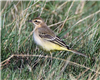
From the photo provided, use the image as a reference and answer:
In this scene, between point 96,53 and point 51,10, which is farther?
point 51,10

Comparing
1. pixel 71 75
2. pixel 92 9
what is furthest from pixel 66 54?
pixel 92 9

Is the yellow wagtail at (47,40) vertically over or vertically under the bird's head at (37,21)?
under

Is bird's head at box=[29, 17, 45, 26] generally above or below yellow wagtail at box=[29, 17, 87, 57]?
above

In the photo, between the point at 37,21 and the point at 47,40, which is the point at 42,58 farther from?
the point at 37,21

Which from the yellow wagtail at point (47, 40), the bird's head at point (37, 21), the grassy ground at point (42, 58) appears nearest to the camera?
the grassy ground at point (42, 58)

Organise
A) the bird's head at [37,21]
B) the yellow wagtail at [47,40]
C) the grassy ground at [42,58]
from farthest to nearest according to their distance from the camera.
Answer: the bird's head at [37,21]
the yellow wagtail at [47,40]
the grassy ground at [42,58]

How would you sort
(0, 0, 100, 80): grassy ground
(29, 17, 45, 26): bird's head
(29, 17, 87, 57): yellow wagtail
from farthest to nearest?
(29, 17, 45, 26): bird's head
(29, 17, 87, 57): yellow wagtail
(0, 0, 100, 80): grassy ground

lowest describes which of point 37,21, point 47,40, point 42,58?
point 42,58

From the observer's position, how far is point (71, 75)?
4.49 m

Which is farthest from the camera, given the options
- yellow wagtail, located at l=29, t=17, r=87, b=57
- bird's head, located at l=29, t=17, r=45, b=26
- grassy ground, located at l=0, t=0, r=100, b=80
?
bird's head, located at l=29, t=17, r=45, b=26

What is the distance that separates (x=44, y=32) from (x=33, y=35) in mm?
374

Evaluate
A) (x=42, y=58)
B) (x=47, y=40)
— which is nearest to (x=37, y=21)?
(x=47, y=40)

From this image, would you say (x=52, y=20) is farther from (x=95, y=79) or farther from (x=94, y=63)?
(x=95, y=79)

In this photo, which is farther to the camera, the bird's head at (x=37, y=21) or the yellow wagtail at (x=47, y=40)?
the bird's head at (x=37, y=21)
